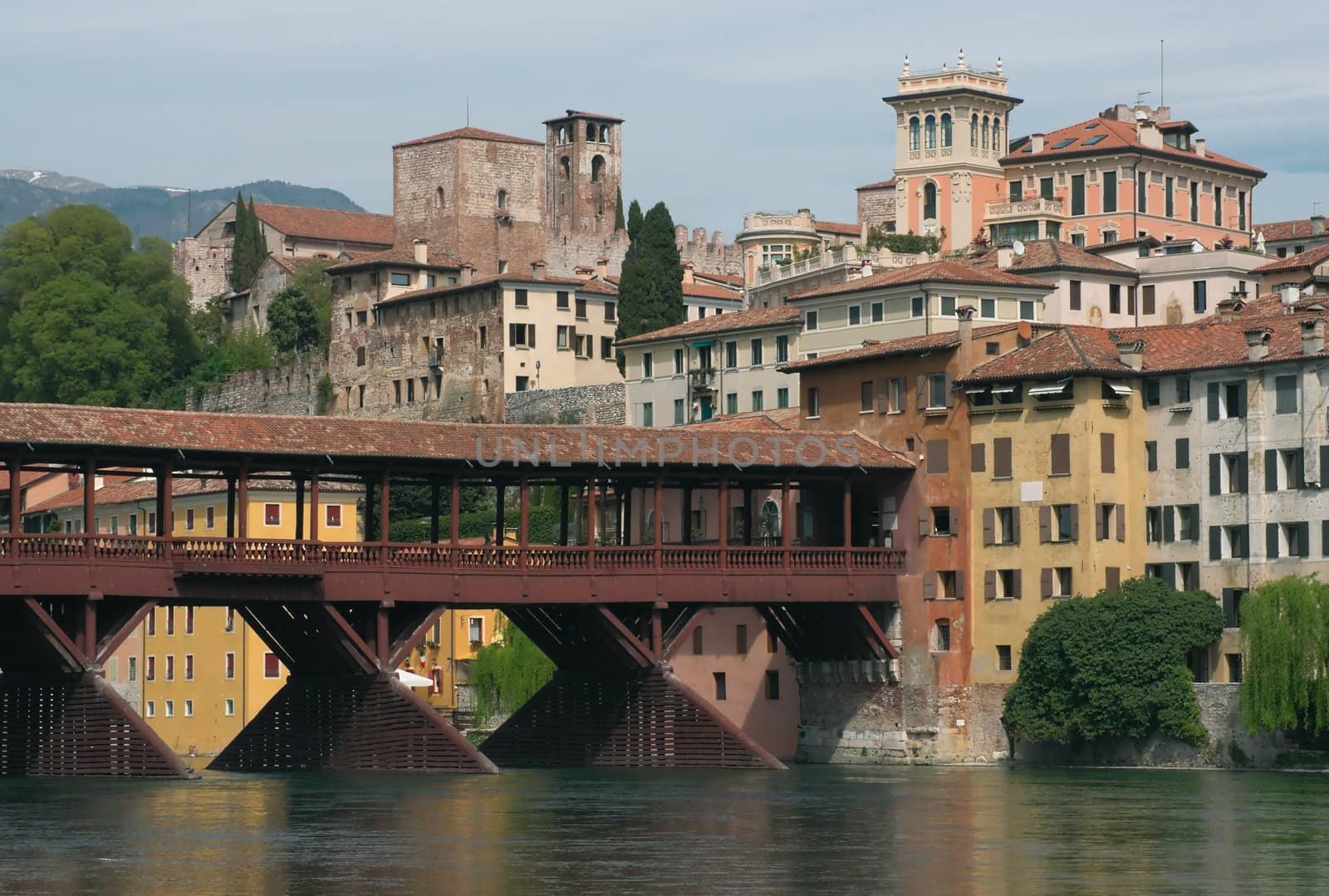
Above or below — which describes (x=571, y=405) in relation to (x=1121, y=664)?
above

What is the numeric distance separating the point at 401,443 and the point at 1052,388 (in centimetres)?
1595

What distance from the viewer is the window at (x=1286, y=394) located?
66.6m

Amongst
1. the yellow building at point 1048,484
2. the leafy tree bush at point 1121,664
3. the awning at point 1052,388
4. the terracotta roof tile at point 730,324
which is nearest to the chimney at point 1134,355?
the yellow building at point 1048,484

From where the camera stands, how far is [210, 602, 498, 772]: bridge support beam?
199 ft

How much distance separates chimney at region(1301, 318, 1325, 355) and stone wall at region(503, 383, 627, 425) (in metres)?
43.2

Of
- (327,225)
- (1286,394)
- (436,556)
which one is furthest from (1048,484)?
(327,225)

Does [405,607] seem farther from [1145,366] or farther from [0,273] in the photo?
[0,273]

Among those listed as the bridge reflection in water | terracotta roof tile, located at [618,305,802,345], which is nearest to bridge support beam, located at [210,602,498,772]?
the bridge reflection in water

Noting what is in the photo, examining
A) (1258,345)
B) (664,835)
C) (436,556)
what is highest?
(1258,345)

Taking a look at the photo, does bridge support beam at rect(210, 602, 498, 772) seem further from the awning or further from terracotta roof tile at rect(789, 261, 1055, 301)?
terracotta roof tile at rect(789, 261, 1055, 301)

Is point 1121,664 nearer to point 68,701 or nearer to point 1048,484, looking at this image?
point 1048,484

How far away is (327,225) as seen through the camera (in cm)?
15125

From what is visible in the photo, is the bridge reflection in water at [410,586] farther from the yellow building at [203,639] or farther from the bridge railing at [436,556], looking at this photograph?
the yellow building at [203,639]

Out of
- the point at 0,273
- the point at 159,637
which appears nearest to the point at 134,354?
the point at 0,273
